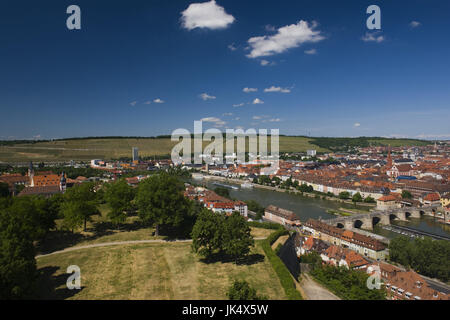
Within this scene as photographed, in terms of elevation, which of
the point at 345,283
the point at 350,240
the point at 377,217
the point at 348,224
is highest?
the point at 345,283

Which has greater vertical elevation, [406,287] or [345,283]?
[345,283]

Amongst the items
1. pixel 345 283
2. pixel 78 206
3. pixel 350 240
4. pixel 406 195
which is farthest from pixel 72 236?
pixel 406 195

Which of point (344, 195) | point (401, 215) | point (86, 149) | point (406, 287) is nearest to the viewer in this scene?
point (406, 287)

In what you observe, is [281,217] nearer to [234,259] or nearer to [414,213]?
[234,259]

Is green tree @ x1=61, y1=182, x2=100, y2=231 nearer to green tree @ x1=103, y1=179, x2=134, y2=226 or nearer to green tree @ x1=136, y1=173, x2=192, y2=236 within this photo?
green tree @ x1=103, y1=179, x2=134, y2=226

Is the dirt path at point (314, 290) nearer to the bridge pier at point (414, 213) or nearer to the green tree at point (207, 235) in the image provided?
the green tree at point (207, 235)

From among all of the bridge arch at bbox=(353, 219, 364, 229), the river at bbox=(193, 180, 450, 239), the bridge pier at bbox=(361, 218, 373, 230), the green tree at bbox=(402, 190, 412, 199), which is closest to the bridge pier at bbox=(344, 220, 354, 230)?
the bridge arch at bbox=(353, 219, 364, 229)
